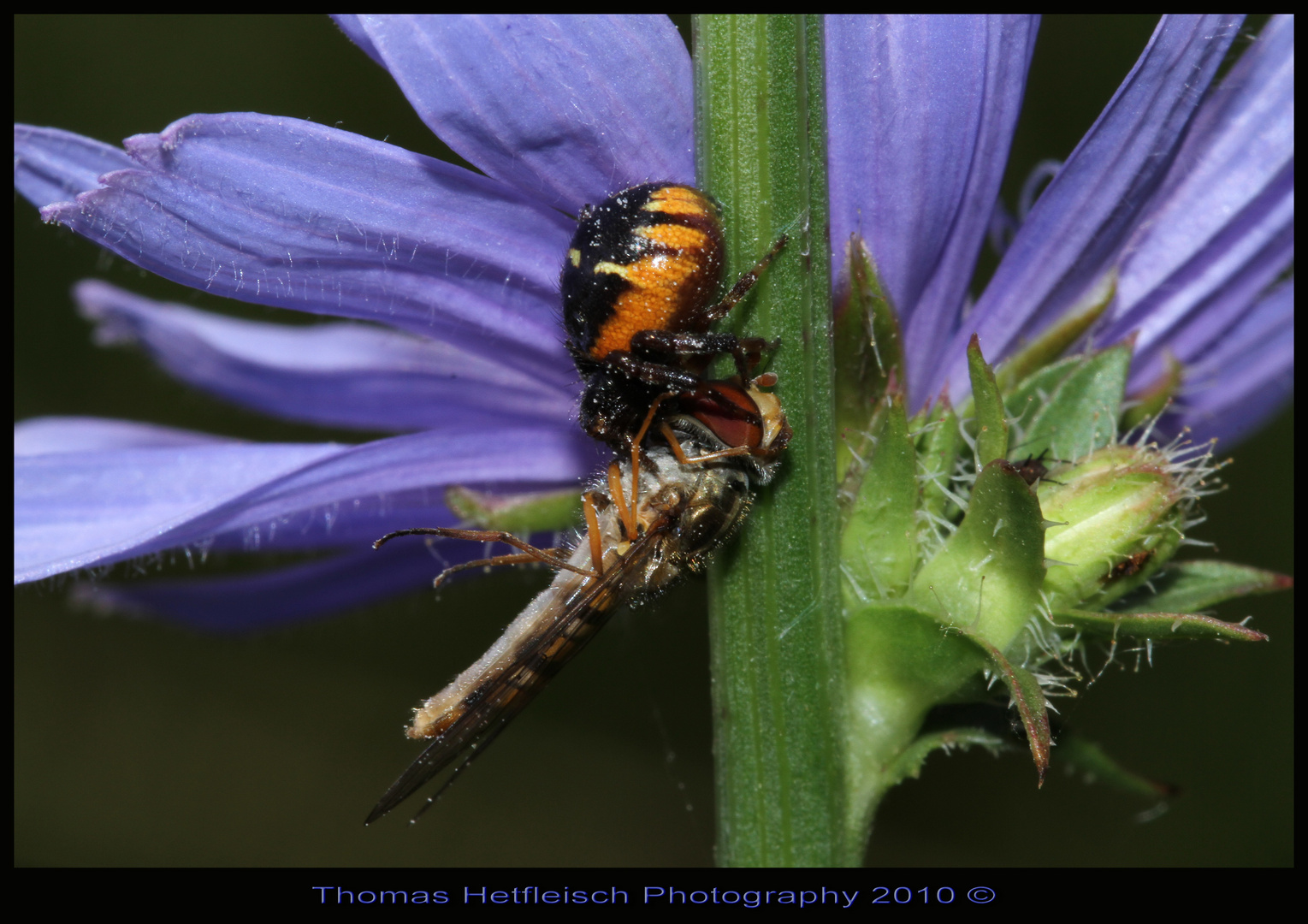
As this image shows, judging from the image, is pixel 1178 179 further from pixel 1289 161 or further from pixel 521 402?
pixel 521 402

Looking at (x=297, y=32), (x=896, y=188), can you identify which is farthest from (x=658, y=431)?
(x=297, y=32)

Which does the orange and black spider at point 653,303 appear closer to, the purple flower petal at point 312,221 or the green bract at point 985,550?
the purple flower petal at point 312,221

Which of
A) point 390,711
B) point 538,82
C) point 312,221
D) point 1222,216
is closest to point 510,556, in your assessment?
point 312,221

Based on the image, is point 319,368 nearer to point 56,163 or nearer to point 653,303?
point 56,163

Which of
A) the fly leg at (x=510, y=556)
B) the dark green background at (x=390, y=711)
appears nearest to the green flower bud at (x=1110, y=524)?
the fly leg at (x=510, y=556)

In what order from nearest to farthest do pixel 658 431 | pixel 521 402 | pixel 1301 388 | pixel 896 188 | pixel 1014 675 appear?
pixel 1014 675 → pixel 896 188 → pixel 658 431 → pixel 521 402 → pixel 1301 388

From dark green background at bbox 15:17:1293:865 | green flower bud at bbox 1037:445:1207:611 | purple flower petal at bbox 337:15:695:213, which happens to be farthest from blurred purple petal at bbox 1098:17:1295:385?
dark green background at bbox 15:17:1293:865
